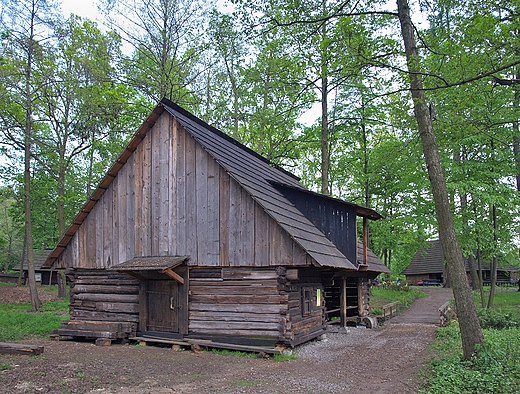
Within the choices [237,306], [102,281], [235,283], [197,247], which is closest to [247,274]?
[235,283]

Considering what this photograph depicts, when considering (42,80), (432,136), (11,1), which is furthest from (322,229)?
(11,1)

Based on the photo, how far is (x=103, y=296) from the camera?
1453cm

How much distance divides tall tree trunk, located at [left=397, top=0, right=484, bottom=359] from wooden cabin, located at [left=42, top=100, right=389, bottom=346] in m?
3.01

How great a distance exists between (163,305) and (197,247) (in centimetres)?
205

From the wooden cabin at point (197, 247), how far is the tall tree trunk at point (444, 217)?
301 cm

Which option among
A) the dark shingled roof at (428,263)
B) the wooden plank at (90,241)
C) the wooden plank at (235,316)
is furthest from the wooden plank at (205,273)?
the dark shingled roof at (428,263)

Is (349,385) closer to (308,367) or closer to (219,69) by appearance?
(308,367)

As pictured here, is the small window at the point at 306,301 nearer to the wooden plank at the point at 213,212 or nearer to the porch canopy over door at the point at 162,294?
the wooden plank at the point at 213,212

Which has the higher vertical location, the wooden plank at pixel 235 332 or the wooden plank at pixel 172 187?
the wooden plank at pixel 172 187

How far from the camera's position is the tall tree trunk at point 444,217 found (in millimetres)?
9461

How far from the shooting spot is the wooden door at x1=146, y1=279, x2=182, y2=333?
1304 centimetres

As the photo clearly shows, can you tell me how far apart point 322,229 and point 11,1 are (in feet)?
55.1

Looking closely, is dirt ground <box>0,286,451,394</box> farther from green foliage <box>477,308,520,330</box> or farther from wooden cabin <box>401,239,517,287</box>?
wooden cabin <box>401,239,517,287</box>

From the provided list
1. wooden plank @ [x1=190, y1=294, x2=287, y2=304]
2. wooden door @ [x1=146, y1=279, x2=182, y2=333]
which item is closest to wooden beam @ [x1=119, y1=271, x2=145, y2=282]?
wooden door @ [x1=146, y1=279, x2=182, y2=333]
